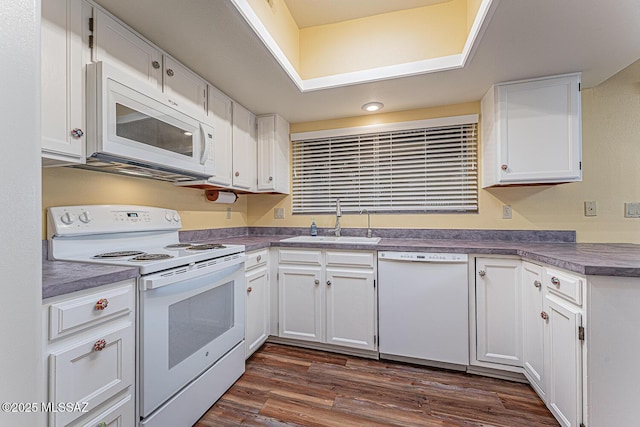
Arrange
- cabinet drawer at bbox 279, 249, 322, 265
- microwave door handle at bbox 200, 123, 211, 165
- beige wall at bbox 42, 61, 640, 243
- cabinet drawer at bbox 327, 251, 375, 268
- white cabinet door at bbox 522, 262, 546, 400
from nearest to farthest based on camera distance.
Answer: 1. white cabinet door at bbox 522, 262, 546, 400
2. microwave door handle at bbox 200, 123, 211, 165
3. beige wall at bbox 42, 61, 640, 243
4. cabinet drawer at bbox 327, 251, 375, 268
5. cabinet drawer at bbox 279, 249, 322, 265

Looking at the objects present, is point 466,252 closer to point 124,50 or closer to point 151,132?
point 151,132

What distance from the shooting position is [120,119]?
4.28 ft

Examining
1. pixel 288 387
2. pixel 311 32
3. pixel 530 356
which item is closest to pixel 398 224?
pixel 530 356

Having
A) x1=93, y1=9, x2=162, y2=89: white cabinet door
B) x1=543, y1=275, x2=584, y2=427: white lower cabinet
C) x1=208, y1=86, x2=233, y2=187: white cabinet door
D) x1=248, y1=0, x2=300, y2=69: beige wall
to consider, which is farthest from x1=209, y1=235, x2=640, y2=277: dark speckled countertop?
x1=248, y1=0, x2=300, y2=69: beige wall

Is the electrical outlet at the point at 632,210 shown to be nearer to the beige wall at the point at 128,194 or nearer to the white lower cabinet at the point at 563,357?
the white lower cabinet at the point at 563,357

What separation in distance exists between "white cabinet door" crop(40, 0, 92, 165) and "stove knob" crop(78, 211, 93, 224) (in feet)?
1.04

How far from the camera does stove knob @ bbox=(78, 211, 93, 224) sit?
1445mm

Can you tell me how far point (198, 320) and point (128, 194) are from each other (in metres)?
0.93

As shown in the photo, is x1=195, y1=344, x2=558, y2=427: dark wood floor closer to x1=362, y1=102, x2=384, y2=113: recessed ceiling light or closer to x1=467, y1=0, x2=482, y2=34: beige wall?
x1=362, y1=102, x2=384, y2=113: recessed ceiling light

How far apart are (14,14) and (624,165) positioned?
3.19m

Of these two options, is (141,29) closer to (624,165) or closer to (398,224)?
(398,224)

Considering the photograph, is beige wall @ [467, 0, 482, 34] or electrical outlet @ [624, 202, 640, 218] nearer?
beige wall @ [467, 0, 482, 34]

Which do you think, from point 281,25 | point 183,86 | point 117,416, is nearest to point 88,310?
point 117,416

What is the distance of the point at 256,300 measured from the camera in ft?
7.09
